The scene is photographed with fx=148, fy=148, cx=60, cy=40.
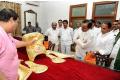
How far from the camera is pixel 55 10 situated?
20.9 feet

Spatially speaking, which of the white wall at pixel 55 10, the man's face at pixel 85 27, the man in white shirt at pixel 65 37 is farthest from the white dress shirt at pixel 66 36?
the man's face at pixel 85 27

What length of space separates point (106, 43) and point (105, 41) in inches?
1.5

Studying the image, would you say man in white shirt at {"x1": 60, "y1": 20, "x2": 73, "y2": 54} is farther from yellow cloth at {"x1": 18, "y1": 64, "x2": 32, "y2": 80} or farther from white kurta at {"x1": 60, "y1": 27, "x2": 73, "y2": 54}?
yellow cloth at {"x1": 18, "y1": 64, "x2": 32, "y2": 80}

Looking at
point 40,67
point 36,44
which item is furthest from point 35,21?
point 40,67

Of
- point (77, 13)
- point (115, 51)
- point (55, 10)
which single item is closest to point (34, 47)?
point (115, 51)

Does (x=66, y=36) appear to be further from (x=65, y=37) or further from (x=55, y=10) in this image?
(x=55, y=10)

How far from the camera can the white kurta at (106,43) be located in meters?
2.43

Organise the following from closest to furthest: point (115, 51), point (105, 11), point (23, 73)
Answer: point (23, 73) → point (115, 51) → point (105, 11)

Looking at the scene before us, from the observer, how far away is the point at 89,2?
5117mm

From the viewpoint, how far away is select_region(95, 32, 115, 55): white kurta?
2430 millimetres

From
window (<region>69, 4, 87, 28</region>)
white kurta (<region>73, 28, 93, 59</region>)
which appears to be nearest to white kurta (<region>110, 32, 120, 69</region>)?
white kurta (<region>73, 28, 93, 59</region>)

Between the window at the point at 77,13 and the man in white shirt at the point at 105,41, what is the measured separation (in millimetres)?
2828

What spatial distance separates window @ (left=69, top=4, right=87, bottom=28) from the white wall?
0.15m

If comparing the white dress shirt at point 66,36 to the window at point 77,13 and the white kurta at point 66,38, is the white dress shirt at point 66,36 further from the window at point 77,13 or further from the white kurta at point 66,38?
the window at point 77,13
